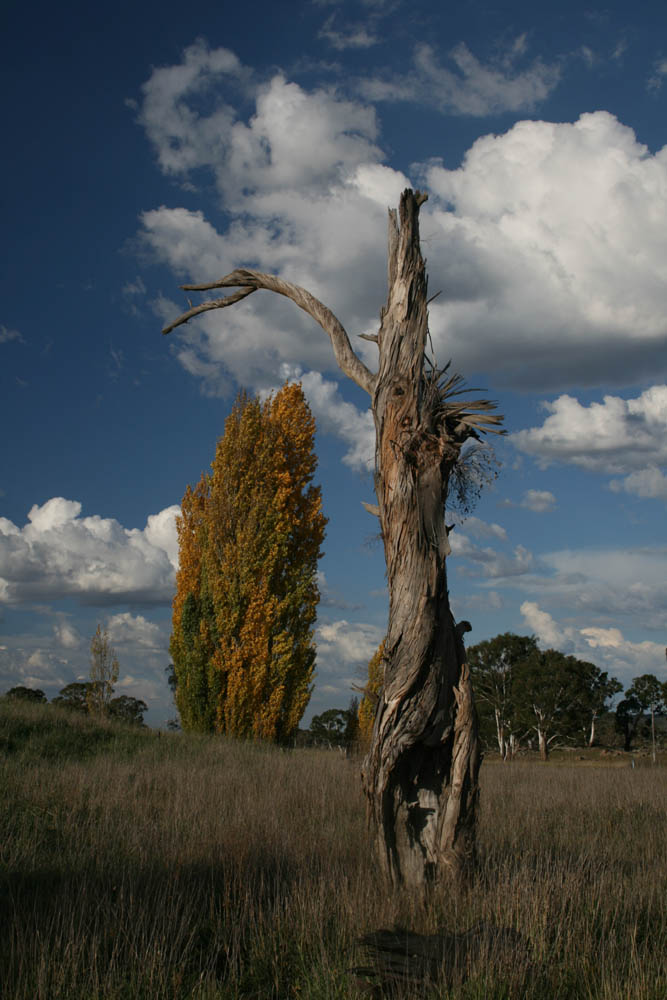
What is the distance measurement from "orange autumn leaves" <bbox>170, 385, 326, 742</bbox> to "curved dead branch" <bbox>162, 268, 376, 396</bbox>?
1190 centimetres

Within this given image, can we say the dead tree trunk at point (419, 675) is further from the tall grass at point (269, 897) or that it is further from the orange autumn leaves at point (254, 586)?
the orange autumn leaves at point (254, 586)

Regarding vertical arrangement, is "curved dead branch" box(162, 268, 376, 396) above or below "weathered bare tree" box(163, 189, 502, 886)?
above

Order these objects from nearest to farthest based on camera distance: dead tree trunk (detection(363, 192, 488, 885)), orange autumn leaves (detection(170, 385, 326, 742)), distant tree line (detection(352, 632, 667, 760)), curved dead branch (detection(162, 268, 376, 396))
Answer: dead tree trunk (detection(363, 192, 488, 885)) → curved dead branch (detection(162, 268, 376, 396)) → orange autumn leaves (detection(170, 385, 326, 742)) → distant tree line (detection(352, 632, 667, 760))

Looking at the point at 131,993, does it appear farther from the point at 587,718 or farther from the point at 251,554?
the point at 587,718

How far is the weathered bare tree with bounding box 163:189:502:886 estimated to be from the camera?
17.6 ft

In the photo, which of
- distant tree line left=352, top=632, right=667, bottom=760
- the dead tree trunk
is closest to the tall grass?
the dead tree trunk

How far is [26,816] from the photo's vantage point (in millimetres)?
7988

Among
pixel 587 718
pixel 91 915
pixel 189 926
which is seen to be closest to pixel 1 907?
pixel 91 915

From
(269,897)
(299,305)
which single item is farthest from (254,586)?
A: (269,897)

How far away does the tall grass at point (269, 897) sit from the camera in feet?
12.4

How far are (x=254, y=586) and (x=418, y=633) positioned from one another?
13.6 m

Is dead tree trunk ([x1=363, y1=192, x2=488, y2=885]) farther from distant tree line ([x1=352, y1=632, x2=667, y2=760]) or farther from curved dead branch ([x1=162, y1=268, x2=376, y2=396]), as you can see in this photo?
distant tree line ([x1=352, y1=632, x2=667, y2=760])

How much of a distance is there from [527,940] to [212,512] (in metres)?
15.7

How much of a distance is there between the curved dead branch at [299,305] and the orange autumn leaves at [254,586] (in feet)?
39.1
